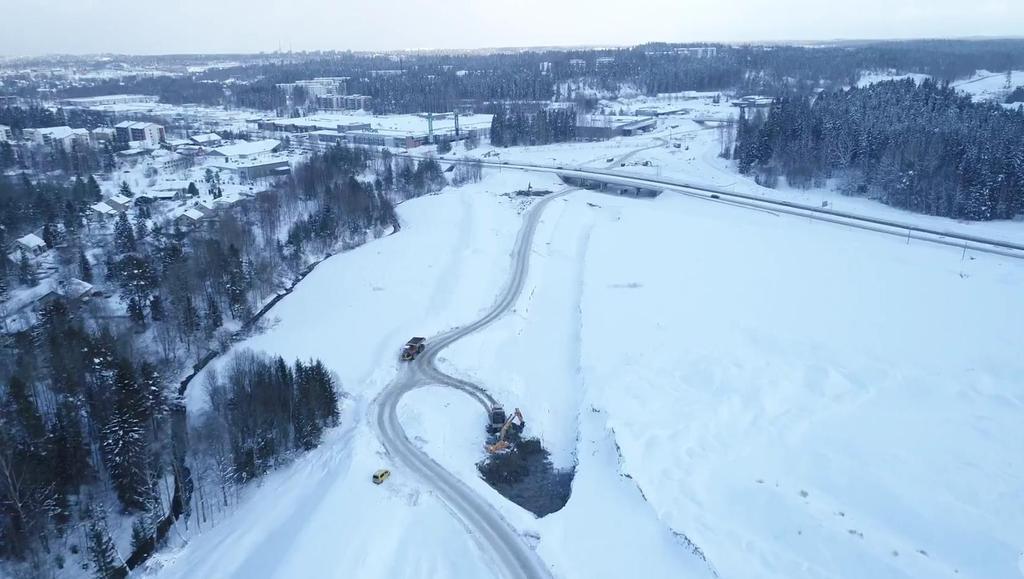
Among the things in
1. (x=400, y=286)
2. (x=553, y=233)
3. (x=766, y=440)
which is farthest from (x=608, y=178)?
(x=766, y=440)

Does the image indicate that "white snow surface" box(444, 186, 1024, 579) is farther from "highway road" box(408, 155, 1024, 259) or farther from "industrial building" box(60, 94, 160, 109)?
"industrial building" box(60, 94, 160, 109)

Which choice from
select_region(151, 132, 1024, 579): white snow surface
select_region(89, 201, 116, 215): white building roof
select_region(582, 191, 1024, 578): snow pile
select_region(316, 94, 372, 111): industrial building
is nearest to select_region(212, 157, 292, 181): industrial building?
select_region(89, 201, 116, 215): white building roof

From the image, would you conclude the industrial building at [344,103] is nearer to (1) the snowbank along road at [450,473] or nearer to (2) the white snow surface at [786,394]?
(2) the white snow surface at [786,394]

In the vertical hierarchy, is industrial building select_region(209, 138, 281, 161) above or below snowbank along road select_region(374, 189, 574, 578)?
above

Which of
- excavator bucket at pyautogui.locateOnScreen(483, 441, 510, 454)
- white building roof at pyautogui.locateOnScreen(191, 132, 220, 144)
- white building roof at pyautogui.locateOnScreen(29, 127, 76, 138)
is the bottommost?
excavator bucket at pyautogui.locateOnScreen(483, 441, 510, 454)

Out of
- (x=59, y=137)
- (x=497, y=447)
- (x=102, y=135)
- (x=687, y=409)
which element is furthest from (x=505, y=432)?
(x=102, y=135)

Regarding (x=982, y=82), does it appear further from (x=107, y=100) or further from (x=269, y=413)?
(x=107, y=100)
